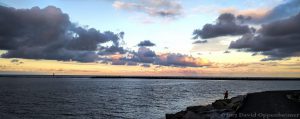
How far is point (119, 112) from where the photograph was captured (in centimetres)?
4181

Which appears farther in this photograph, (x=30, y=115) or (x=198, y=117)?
(x=30, y=115)

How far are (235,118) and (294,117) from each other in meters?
3.85

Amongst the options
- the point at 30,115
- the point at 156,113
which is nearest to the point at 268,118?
the point at 156,113

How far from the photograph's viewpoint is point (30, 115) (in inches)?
1497

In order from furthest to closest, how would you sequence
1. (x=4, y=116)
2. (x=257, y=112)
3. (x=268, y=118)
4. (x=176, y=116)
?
1. (x=4, y=116)
2. (x=176, y=116)
3. (x=257, y=112)
4. (x=268, y=118)

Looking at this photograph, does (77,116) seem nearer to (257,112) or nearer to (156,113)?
(156,113)

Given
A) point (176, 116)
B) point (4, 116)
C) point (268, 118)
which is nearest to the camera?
point (268, 118)

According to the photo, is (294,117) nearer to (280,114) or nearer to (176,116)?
(280,114)

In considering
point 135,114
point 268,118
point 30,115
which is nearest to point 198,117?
point 268,118

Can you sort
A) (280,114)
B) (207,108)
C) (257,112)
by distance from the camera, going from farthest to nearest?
1. (207,108)
2. (257,112)
3. (280,114)

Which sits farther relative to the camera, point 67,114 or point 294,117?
point 67,114

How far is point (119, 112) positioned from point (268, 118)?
81.8 feet

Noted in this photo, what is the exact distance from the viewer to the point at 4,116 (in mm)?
37000

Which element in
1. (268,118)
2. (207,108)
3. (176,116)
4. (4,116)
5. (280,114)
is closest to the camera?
(268,118)
